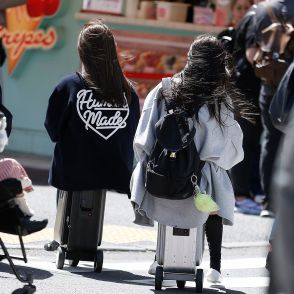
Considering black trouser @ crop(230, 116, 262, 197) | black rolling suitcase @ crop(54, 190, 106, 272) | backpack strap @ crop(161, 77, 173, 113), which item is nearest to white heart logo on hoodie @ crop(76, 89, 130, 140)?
black rolling suitcase @ crop(54, 190, 106, 272)

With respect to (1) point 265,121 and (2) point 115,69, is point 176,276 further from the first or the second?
(1) point 265,121

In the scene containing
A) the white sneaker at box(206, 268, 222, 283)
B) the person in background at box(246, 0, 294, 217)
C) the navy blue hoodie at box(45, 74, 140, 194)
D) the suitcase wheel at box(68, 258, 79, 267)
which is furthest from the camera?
the person in background at box(246, 0, 294, 217)

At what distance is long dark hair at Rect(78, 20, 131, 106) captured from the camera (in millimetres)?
7684

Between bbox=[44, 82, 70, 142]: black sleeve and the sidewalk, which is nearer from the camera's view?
bbox=[44, 82, 70, 142]: black sleeve

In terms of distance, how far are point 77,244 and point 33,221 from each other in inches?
50.4

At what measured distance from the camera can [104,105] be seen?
25.4ft

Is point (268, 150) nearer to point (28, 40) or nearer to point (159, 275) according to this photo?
point (159, 275)

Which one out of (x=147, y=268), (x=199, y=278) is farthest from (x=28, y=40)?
(x=199, y=278)

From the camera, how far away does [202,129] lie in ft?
23.7

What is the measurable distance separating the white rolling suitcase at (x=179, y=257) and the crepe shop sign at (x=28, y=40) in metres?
6.75

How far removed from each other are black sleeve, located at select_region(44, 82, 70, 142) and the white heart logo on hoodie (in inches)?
4.1

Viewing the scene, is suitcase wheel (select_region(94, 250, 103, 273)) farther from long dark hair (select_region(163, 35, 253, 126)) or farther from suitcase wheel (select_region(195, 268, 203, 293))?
long dark hair (select_region(163, 35, 253, 126))

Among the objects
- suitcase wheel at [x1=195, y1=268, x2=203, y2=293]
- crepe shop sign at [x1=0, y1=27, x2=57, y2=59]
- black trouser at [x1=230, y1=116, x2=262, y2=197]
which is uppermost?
suitcase wheel at [x1=195, y1=268, x2=203, y2=293]

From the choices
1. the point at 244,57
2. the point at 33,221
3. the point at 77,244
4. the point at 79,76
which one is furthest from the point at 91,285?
the point at 244,57
